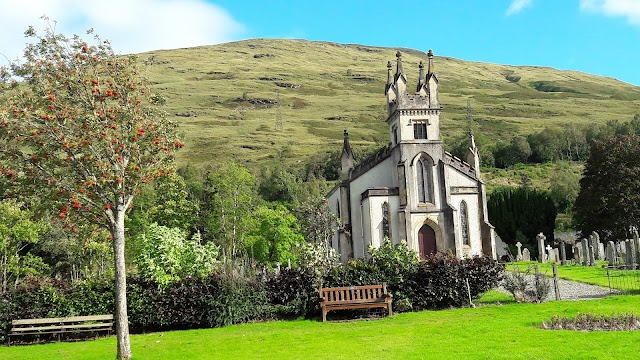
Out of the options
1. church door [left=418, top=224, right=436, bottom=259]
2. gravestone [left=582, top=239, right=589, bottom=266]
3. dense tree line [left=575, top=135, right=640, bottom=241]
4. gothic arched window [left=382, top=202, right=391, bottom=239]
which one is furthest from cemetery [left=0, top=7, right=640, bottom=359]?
dense tree line [left=575, top=135, right=640, bottom=241]

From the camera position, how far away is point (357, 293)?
21.0 m

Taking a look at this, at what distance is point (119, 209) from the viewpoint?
14.9m

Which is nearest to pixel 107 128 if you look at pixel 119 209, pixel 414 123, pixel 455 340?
pixel 119 209

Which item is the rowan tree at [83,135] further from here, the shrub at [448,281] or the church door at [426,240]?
the church door at [426,240]

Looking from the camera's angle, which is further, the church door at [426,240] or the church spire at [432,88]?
the church spire at [432,88]

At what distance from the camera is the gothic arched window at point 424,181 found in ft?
142

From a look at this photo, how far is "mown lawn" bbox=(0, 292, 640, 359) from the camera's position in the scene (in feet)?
42.1

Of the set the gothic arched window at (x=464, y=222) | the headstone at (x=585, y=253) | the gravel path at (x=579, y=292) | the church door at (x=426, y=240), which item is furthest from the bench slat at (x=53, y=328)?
the headstone at (x=585, y=253)

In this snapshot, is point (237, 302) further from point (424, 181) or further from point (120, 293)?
point (424, 181)

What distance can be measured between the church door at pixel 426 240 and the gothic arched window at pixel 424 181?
6.98 feet

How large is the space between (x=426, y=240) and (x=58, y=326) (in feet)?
94.8

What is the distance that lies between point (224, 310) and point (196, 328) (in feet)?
4.06

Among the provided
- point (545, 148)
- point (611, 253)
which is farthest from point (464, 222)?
point (545, 148)

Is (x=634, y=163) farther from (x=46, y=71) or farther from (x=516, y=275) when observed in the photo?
(x=46, y=71)
